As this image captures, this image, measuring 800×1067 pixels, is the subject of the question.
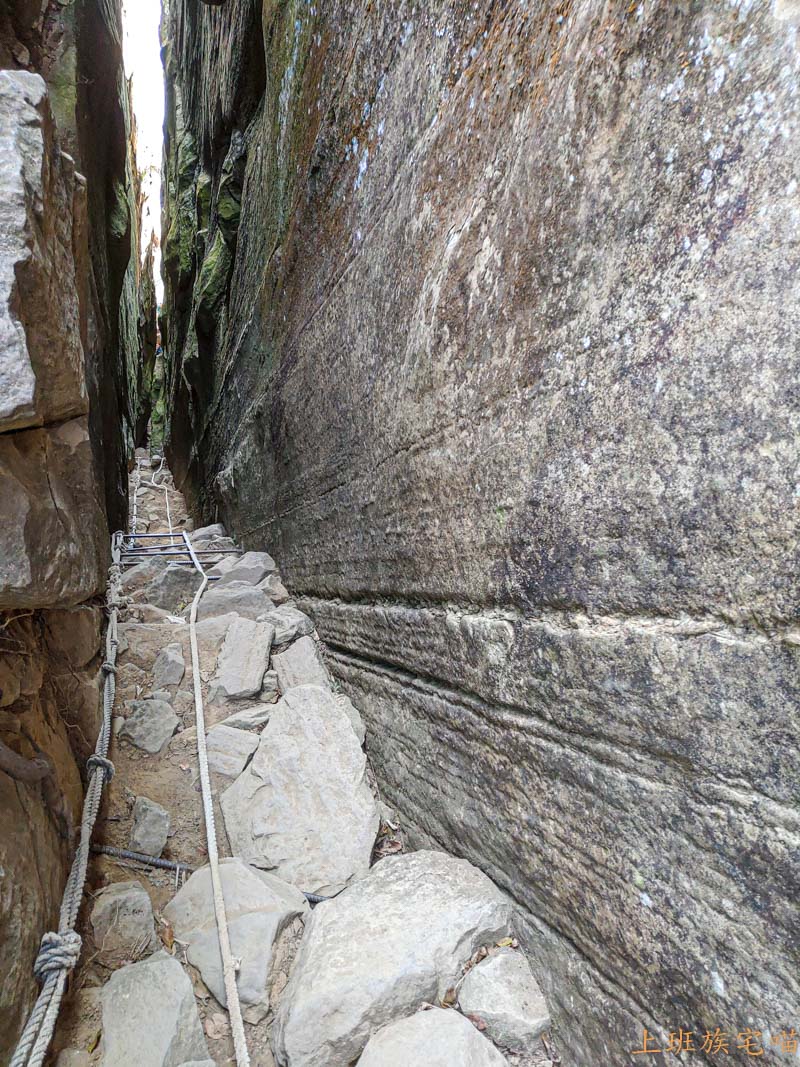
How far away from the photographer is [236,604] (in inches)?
191

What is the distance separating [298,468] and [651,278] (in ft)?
11.5

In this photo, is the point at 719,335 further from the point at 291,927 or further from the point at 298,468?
the point at 298,468

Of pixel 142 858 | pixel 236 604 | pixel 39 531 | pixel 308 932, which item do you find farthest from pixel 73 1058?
pixel 236 604

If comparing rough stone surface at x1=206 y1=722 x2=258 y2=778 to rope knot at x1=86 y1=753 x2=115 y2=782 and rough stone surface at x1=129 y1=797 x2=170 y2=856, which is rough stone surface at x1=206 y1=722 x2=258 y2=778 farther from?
rope knot at x1=86 y1=753 x2=115 y2=782

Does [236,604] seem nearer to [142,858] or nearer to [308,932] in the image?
[142,858]

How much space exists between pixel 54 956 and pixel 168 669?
2492 mm

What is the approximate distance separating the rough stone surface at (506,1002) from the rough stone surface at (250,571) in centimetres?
394

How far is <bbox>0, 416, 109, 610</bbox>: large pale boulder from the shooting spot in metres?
1.30

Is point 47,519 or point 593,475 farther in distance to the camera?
point 593,475

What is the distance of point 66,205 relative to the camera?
1.69m

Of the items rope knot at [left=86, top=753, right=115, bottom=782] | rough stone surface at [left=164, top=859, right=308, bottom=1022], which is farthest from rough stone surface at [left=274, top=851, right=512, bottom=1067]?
rope knot at [left=86, top=753, right=115, bottom=782]

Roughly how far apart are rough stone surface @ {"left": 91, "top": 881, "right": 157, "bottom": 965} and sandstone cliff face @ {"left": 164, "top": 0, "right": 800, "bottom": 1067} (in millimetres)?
1143

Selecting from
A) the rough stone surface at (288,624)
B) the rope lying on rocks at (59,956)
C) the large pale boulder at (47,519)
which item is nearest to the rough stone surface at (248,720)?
the rough stone surface at (288,624)

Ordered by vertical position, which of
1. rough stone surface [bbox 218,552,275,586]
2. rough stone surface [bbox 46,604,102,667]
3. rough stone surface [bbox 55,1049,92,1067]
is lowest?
rough stone surface [bbox 55,1049,92,1067]
